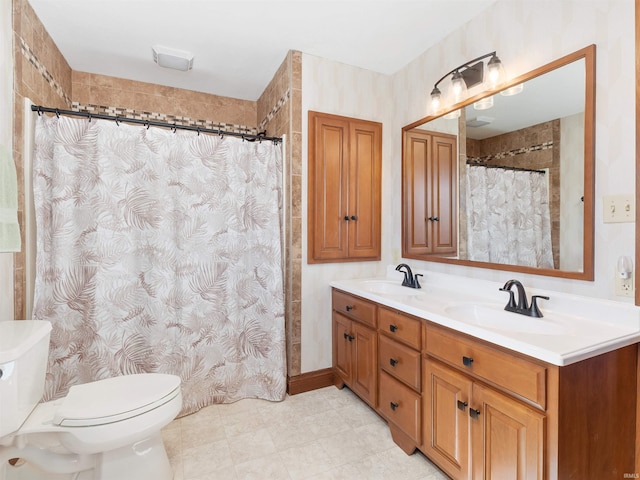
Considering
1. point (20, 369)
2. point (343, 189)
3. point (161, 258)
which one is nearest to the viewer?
point (20, 369)

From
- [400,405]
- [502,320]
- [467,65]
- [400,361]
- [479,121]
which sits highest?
[467,65]

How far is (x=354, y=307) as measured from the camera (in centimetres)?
213

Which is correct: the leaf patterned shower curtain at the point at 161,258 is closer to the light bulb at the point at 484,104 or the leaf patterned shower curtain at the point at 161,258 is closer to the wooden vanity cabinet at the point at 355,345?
the wooden vanity cabinet at the point at 355,345

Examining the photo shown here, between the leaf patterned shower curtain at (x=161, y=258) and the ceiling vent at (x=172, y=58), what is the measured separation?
72 cm

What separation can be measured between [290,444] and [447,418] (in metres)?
0.89

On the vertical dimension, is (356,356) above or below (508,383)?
below

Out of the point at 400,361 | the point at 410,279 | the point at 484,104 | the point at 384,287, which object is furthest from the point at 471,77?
the point at 400,361

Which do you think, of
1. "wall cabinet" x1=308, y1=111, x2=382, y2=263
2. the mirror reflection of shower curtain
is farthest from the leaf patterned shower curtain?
the mirror reflection of shower curtain

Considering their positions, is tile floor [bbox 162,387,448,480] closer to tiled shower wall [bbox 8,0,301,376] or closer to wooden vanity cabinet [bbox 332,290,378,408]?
wooden vanity cabinet [bbox 332,290,378,408]

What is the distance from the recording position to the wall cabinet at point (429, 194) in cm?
210

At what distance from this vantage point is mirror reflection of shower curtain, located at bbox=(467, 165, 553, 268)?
1579mm

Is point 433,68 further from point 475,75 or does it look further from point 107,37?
point 107,37

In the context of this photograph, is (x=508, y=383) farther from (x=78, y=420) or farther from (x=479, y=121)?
(x=78, y=420)

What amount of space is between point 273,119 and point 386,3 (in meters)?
1.22
